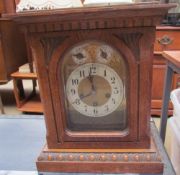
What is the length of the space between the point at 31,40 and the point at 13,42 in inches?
61.9

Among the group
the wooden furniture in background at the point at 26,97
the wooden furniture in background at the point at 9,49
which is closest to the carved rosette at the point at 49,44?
the wooden furniture in background at the point at 9,49

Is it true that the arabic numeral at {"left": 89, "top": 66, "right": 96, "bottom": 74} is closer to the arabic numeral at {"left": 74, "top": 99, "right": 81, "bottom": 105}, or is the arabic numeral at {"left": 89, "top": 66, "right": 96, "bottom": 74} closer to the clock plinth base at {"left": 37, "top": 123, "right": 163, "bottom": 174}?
the arabic numeral at {"left": 74, "top": 99, "right": 81, "bottom": 105}

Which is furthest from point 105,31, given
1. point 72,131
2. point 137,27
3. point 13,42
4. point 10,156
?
point 13,42

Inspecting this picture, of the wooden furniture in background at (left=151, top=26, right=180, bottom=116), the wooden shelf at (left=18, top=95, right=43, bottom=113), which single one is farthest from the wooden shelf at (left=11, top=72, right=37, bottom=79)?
the wooden furniture in background at (left=151, top=26, right=180, bottom=116)

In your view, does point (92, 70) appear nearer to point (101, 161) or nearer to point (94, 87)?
point (94, 87)

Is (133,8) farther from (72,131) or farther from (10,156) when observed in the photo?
(10,156)

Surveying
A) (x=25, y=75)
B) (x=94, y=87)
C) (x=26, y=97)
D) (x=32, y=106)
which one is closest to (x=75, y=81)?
(x=94, y=87)

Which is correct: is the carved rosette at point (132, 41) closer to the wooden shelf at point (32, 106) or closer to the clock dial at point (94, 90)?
the clock dial at point (94, 90)

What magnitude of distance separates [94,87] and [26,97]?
186cm

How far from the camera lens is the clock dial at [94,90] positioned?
462 millimetres

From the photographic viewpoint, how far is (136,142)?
489 millimetres

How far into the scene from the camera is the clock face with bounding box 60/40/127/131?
448 millimetres

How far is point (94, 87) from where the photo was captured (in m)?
0.48

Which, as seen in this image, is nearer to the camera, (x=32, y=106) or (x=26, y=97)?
(x=32, y=106)
